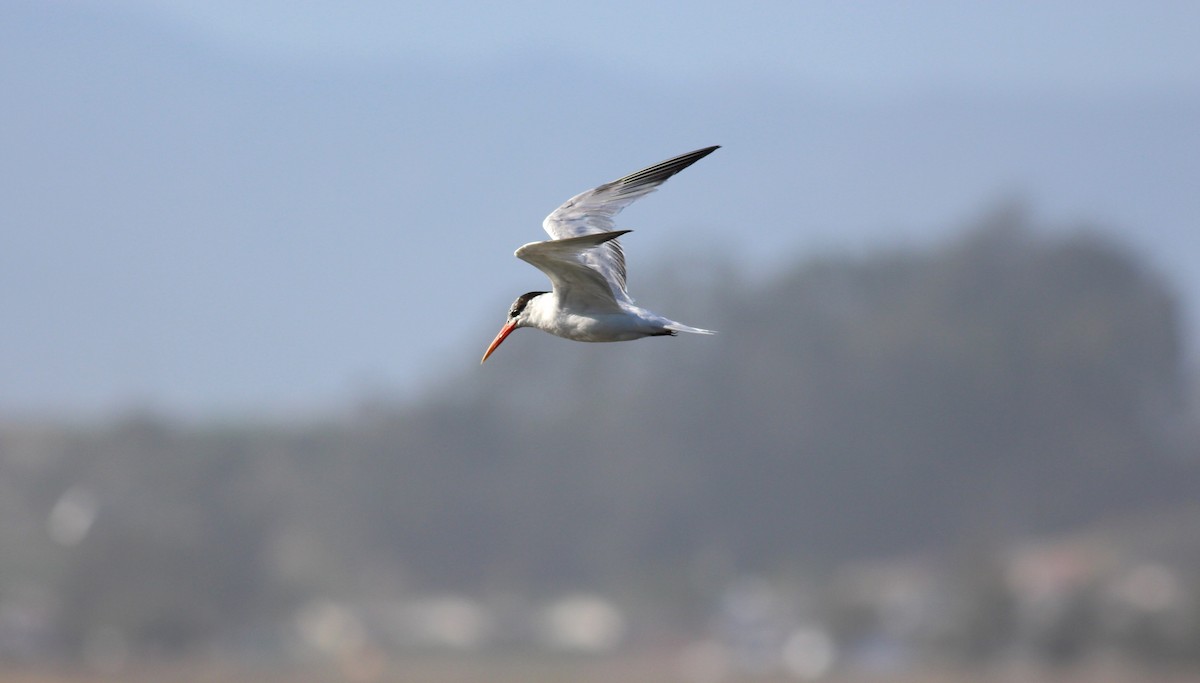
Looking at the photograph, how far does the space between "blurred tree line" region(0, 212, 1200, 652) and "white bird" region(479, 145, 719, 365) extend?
255 ft

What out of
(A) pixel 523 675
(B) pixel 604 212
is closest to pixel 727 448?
(A) pixel 523 675

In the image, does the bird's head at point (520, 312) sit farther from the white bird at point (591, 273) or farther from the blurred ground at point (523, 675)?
the blurred ground at point (523, 675)

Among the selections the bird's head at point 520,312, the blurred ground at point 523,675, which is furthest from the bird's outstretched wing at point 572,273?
the blurred ground at point 523,675

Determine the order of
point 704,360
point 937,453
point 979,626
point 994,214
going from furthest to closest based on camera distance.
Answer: point 994,214 → point 704,360 → point 937,453 → point 979,626

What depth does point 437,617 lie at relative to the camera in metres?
89.1

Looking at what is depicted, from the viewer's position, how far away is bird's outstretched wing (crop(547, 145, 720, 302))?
1384cm

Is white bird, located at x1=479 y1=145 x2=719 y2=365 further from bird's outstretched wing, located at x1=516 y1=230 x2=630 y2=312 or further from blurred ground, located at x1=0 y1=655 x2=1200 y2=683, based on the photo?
blurred ground, located at x1=0 y1=655 x2=1200 y2=683

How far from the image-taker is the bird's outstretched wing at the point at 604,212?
13.8m

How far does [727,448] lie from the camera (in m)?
109

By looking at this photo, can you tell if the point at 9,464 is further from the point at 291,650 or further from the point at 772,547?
the point at 772,547

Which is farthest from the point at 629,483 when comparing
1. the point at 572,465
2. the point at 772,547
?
the point at 772,547

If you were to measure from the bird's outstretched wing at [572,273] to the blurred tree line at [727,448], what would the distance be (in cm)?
7895

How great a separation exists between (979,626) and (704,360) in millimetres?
41216

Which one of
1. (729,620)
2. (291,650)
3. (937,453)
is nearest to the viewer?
(291,650)
